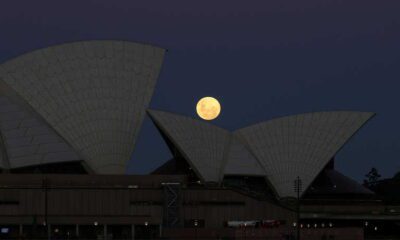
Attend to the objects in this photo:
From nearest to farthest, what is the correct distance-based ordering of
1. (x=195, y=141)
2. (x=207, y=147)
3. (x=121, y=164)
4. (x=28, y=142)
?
(x=28, y=142) < (x=121, y=164) < (x=195, y=141) < (x=207, y=147)

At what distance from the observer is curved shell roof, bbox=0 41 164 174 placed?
77.8 meters

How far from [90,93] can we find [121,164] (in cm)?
693

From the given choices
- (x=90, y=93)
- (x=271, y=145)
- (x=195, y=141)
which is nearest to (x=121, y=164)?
(x=90, y=93)

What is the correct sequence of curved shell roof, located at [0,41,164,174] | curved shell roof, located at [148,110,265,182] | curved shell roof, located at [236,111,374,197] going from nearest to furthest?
curved shell roof, located at [0,41,164,174] → curved shell roof, located at [148,110,265,182] → curved shell roof, located at [236,111,374,197]

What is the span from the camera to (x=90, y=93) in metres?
78.9

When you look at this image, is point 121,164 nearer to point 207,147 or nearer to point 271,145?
point 207,147

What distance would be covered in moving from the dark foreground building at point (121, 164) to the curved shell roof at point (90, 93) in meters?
0.09

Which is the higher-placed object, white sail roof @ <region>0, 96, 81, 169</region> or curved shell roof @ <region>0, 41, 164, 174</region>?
curved shell roof @ <region>0, 41, 164, 174</region>

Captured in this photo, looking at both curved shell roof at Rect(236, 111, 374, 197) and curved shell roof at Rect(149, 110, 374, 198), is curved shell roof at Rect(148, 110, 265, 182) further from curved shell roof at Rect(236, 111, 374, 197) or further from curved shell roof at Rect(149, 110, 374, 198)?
curved shell roof at Rect(236, 111, 374, 197)

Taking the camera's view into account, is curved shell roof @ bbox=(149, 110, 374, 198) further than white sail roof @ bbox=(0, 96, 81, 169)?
Yes

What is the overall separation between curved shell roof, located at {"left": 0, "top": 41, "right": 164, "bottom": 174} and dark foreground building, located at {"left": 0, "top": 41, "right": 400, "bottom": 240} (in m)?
0.09

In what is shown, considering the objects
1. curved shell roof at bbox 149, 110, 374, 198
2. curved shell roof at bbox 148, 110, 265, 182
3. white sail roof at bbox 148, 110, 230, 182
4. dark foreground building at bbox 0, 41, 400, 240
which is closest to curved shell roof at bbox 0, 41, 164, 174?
dark foreground building at bbox 0, 41, 400, 240

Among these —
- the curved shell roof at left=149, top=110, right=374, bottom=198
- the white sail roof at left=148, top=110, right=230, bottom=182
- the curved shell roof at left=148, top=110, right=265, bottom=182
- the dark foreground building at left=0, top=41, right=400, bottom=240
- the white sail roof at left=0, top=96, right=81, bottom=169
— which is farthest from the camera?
the curved shell roof at left=149, top=110, right=374, bottom=198

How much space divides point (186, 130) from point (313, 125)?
43.6 feet
